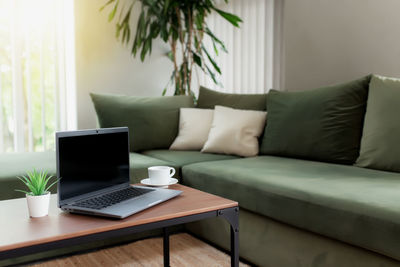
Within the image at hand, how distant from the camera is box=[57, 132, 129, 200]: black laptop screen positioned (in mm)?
1174

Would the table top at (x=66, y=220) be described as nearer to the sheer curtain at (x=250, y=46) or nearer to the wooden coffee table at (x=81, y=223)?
the wooden coffee table at (x=81, y=223)

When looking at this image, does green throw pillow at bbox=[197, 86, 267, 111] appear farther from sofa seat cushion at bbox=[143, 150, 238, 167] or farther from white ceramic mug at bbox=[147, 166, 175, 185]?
white ceramic mug at bbox=[147, 166, 175, 185]

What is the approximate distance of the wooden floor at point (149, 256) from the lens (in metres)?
1.83

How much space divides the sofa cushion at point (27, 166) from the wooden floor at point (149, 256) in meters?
0.35

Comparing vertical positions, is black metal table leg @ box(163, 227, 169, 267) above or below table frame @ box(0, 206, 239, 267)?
below

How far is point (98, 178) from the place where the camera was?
1.29 meters

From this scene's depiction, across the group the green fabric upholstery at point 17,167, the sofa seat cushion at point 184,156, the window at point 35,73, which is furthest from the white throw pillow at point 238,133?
the window at point 35,73

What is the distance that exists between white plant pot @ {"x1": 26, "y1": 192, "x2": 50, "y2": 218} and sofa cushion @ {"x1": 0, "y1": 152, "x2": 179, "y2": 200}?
80cm

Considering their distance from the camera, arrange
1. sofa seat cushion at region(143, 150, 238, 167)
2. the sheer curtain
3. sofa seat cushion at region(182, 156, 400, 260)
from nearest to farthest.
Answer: sofa seat cushion at region(182, 156, 400, 260) < sofa seat cushion at region(143, 150, 238, 167) < the sheer curtain

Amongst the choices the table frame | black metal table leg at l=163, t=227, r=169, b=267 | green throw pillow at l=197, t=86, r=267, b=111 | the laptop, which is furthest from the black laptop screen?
green throw pillow at l=197, t=86, r=267, b=111

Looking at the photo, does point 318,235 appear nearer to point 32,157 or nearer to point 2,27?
point 32,157

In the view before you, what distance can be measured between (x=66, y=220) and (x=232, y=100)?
1.85 metres

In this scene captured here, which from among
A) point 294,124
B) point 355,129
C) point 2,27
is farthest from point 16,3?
point 355,129

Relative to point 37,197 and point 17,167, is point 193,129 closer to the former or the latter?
point 17,167
